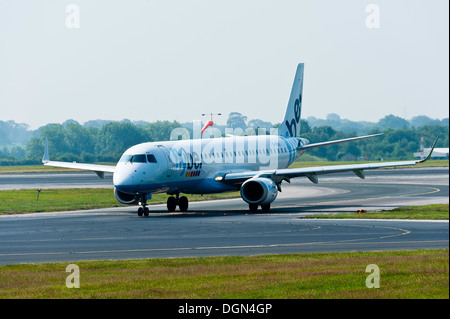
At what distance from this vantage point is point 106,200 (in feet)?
227

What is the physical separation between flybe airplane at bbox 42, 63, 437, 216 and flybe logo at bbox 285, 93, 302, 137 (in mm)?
3354

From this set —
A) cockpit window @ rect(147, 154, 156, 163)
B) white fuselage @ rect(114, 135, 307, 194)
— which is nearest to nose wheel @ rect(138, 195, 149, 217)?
white fuselage @ rect(114, 135, 307, 194)

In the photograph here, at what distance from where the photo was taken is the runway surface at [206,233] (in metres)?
32.6

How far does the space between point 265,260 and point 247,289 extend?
24.5 feet

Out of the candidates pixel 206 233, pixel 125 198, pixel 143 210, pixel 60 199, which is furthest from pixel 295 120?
pixel 206 233

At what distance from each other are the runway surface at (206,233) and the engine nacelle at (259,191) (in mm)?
1065

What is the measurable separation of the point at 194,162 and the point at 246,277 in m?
30.3

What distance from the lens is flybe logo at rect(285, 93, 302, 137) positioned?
68.5 m

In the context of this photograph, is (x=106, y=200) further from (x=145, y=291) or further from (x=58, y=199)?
(x=145, y=291)

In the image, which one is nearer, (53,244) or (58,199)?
(53,244)

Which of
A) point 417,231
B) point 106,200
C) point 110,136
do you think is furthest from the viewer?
point 110,136

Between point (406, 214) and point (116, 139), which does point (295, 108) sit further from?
point (116, 139)

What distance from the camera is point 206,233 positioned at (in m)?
40.1
